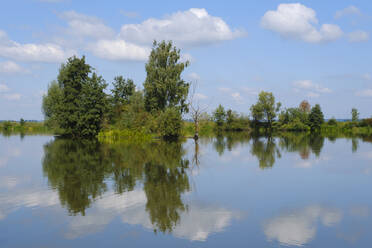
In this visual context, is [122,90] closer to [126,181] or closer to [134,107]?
[134,107]

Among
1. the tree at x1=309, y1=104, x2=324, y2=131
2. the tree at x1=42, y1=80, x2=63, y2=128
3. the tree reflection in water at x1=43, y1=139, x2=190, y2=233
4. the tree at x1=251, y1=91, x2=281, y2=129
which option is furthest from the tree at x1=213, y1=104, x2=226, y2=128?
the tree reflection in water at x1=43, y1=139, x2=190, y2=233

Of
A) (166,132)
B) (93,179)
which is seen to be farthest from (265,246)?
(166,132)

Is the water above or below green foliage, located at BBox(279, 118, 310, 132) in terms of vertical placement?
below

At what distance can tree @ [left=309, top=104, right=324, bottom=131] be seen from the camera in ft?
225

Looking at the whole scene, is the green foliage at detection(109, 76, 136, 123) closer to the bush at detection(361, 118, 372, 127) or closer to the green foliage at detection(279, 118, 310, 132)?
the green foliage at detection(279, 118, 310, 132)

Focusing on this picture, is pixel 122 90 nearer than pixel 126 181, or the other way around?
pixel 126 181

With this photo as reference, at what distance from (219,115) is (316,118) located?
21289mm

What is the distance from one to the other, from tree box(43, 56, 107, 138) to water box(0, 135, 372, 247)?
2511 centimetres

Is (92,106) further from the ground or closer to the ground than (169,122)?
further from the ground

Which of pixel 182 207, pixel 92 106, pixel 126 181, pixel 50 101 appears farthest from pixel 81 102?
pixel 182 207

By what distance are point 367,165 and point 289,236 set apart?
43.1 feet

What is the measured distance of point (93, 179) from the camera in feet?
39.5

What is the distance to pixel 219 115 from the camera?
228 ft

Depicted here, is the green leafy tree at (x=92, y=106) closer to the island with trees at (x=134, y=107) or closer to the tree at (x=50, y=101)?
the island with trees at (x=134, y=107)
